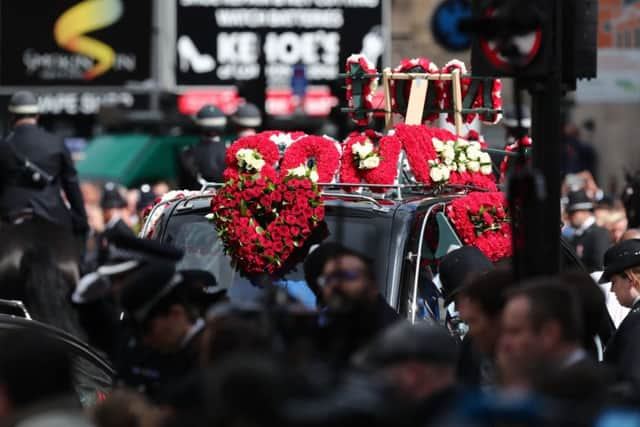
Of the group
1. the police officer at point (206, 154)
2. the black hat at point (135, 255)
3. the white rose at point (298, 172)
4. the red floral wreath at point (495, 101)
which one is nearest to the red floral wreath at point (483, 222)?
the white rose at point (298, 172)

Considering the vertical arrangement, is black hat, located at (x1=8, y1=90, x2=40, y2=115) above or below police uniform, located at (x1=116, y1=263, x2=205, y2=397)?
above

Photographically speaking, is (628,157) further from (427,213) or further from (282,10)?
(427,213)

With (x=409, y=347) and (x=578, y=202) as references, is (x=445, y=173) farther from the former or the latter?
(x=578, y=202)

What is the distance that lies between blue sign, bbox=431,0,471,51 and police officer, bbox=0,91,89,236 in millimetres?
11206

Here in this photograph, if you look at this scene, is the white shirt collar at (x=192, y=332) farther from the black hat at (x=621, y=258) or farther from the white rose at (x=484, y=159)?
the white rose at (x=484, y=159)

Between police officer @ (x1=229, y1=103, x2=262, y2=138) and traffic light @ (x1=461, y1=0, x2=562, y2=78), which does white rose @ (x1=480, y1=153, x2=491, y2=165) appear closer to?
traffic light @ (x1=461, y1=0, x2=562, y2=78)

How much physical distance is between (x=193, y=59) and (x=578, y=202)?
812 cm

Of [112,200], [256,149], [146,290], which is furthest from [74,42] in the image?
[146,290]

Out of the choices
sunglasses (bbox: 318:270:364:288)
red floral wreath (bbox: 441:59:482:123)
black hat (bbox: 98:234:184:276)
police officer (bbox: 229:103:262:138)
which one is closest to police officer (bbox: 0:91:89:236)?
police officer (bbox: 229:103:262:138)

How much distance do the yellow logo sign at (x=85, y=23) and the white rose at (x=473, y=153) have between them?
53.6 ft

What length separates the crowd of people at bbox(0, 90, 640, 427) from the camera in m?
4.59

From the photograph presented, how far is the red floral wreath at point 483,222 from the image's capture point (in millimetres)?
9742

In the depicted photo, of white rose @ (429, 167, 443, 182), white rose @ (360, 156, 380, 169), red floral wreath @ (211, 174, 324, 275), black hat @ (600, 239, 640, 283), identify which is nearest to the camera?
red floral wreath @ (211, 174, 324, 275)

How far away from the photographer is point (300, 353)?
5.10 m
